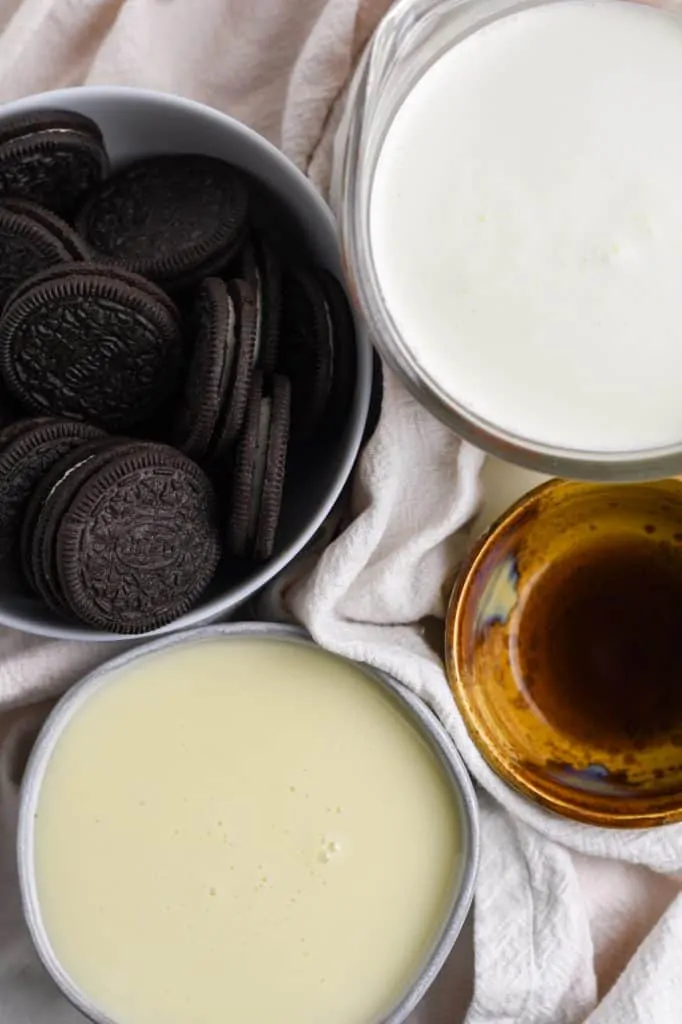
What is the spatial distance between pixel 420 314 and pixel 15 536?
0.31 m

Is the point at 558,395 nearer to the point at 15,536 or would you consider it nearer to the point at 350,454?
the point at 350,454

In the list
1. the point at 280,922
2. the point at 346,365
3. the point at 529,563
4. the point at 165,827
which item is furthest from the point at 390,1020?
the point at 346,365

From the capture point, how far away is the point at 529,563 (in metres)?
0.98

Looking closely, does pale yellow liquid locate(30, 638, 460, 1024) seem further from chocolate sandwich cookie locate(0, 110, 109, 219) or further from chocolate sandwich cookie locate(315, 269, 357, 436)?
chocolate sandwich cookie locate(0, 110, 109, 219)

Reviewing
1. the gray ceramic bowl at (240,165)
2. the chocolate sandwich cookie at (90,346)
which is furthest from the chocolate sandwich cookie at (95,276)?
the gray ceramic bowl at (240,165)

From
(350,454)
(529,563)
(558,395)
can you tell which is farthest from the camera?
(529,563)

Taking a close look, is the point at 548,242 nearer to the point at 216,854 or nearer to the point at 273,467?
the point at 273,467

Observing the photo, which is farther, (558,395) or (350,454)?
(350,454)

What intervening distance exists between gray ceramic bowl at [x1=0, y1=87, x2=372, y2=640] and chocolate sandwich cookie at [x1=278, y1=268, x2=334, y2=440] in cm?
2

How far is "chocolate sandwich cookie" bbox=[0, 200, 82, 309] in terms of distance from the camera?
828mm

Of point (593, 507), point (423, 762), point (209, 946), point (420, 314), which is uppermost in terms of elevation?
point (420, 314)

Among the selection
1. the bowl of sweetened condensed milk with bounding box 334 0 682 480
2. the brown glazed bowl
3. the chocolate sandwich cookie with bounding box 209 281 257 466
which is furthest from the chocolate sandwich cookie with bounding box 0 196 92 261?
the brown glazed bowl

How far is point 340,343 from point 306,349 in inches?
0.9

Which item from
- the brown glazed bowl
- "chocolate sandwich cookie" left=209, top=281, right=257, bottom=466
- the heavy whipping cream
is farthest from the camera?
the brown glazed bowl
